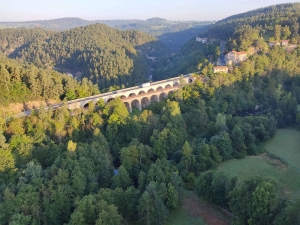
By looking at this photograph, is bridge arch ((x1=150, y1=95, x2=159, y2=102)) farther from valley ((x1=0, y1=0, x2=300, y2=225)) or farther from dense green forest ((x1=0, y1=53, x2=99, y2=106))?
dense green forest ((x1=0, y1=53, x2=99, y2=106))

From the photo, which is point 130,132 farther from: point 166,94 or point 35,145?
point 166,94

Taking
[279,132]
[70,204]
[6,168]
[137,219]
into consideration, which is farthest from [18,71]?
[279,132]

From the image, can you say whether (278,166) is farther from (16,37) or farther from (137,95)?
(16,37)

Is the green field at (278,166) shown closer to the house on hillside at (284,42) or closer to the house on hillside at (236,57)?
the house on hillside at (236,57)

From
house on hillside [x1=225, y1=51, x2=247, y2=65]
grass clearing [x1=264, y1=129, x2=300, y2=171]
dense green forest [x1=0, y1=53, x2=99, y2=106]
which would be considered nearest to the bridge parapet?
dense green forest [x1=0, y1=53, x2=99, y2=106]

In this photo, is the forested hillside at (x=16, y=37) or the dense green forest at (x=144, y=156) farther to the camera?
the forested hillside at (x=16, y=37)

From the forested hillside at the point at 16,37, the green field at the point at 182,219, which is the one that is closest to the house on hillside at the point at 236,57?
the green field at the point at 182,219
